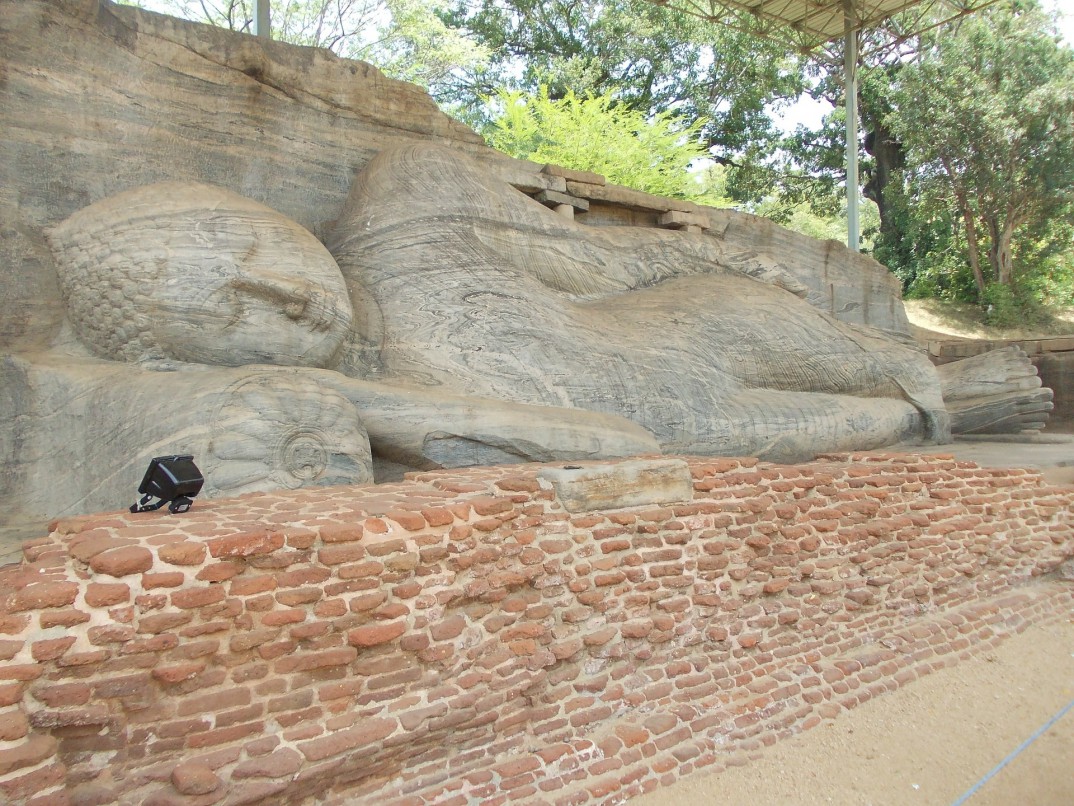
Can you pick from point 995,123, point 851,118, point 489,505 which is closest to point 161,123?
point 489,505

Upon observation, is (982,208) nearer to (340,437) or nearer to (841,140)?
(841,140)

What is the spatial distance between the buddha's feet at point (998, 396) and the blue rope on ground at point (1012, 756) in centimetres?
270

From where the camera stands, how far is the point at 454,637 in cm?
244

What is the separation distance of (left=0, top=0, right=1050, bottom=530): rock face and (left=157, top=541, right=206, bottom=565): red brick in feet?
2.99

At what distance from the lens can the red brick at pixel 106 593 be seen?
187cm

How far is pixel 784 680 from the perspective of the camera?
3285mm

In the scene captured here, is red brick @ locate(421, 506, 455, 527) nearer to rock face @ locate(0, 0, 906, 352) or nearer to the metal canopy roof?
rock face @ locate(0, 0, 906, 352)

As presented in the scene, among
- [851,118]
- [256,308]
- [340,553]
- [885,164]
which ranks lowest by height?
[340,553]

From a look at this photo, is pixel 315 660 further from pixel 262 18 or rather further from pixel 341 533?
pixel 262 18

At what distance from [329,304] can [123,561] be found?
1974 mm

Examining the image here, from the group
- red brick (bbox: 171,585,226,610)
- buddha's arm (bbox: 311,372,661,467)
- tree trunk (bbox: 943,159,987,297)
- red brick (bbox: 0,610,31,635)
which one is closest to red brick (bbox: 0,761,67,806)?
red brick (bbox: 0,610,31,635)

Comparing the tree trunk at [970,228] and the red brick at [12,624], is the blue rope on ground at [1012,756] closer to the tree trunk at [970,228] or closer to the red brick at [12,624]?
the red brick at [12,624]

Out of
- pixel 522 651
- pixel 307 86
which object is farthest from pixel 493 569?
pixel 307 86

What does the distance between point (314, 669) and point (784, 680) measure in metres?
1.98
